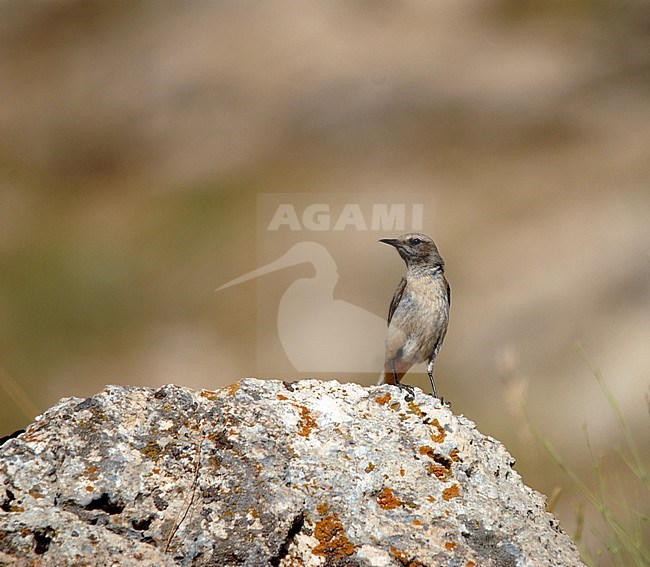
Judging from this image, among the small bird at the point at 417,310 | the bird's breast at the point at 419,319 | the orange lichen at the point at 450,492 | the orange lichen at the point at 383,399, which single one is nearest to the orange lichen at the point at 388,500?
the orange lichen at the point at 450,492

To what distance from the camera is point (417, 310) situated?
6.05 metres

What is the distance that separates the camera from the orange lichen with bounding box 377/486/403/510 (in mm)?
3291

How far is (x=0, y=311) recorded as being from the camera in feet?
40.1

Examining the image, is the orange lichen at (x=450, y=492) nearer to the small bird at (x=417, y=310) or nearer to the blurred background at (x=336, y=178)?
the small bird at (x=417, y=310)

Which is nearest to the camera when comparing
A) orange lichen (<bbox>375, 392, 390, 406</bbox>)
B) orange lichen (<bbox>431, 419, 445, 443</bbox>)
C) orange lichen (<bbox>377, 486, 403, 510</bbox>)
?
orange lichen (<bbox>377, 486, 403, 510</bbox>)

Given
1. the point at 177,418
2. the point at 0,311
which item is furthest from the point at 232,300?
the point at 177,418

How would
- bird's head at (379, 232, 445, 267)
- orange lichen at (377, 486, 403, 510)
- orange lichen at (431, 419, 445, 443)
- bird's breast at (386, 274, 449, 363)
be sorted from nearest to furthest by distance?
orange lichen at (377, 486, 403, 510) < orange lichen at (431, 419, 445, 443) < bird's breast at (386, 274, 449, 363) < bird's head at (379, 232, 445, 267)

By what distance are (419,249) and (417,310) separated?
499 millimetres

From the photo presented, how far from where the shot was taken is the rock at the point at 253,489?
2.96 m

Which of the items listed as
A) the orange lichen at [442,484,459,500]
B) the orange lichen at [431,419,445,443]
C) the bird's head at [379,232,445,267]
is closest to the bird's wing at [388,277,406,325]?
the bird's head at [379,232,445,267]

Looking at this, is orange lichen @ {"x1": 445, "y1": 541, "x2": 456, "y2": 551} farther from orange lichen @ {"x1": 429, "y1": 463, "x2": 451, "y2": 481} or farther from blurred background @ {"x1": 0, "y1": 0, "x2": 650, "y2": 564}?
blurred background @ {"x1": 0, "y1": 0, "x2": 650, "y2": 564}

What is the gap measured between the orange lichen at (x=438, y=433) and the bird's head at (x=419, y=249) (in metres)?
2.66

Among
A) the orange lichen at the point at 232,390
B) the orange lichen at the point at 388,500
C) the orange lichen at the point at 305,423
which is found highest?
the orange lichen at the point at 232,390

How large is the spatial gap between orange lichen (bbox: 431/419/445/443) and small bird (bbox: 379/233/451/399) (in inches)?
84.9
